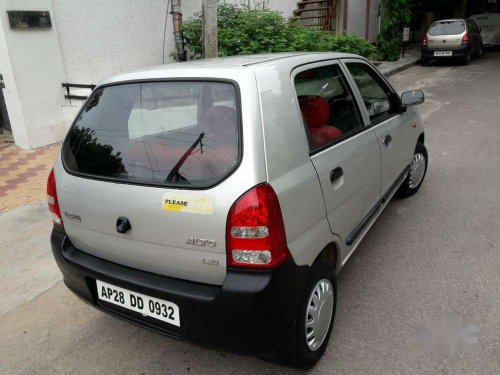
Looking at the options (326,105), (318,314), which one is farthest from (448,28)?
(318,314)

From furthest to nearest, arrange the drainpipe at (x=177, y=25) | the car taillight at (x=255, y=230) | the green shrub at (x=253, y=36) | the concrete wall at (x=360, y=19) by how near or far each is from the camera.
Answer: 1. the concrete wall at (x=360, y=19)
2. the green shrub at (x=253, y=36)
3. the drainpipe at (x=177, y=25)
4. the car taillight at (x=255, y=230)

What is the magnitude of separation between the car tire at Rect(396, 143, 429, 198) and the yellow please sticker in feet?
A: 9.50

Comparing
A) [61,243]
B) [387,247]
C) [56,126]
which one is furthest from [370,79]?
[56,126]

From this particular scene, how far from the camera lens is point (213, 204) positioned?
1848 mm

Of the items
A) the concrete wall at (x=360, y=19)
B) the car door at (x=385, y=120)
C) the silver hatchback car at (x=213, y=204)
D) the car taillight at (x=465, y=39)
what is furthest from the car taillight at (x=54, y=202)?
the concrete wall at (x=360, y=19)

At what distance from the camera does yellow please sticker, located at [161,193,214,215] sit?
186 centimetres

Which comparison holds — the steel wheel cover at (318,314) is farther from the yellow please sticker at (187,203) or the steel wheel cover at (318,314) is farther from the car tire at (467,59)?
the car tire at (467,59)

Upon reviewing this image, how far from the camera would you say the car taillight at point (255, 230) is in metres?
1.82

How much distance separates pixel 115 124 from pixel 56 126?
4.95 m

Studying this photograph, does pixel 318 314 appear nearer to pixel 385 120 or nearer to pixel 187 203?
pixel 187 203

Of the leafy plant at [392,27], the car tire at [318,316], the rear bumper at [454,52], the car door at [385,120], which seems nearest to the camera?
the car tire at [318,316]

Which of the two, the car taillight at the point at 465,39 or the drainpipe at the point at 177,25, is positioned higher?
Answer: the drainpipe at the point at 177,25

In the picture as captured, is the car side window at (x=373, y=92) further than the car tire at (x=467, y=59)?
No

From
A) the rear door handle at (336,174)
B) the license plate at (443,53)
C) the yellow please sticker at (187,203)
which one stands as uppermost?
the yellow please sticker at (187,203)
